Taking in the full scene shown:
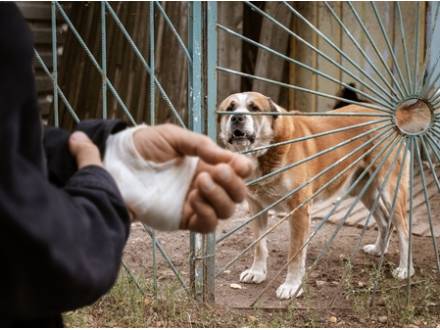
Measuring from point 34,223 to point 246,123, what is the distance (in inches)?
148

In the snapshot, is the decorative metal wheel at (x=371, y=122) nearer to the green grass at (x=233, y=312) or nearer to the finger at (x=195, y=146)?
the green grass at (x=233, y=312)

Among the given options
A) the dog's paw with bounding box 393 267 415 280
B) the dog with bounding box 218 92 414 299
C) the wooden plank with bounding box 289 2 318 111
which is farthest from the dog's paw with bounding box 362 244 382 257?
the wooden plank with bounding box 289 2 318 111

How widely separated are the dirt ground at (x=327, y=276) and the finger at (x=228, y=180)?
2.90 meters

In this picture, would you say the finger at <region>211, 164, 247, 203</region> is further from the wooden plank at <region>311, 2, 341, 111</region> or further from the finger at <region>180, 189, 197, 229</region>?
the wooden plank at <region>311, 2, 341, 111</region>

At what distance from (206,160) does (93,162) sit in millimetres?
159

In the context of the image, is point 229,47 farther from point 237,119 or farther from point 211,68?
point 211,68

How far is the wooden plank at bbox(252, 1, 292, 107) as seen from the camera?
279 inches

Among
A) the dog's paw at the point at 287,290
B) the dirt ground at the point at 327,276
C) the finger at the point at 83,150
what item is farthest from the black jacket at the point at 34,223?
the dog's paw at the point at 287,290

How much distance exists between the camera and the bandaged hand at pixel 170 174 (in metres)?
1.18

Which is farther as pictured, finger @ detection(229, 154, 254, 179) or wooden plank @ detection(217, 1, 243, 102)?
wooden plank @ detection(217, 1, 243, 102)

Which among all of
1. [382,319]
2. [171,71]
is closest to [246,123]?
[382,319]

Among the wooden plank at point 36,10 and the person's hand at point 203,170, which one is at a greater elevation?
the wooden plank at point 36,10

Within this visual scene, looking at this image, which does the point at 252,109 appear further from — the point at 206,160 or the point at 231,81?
the point at 206,160

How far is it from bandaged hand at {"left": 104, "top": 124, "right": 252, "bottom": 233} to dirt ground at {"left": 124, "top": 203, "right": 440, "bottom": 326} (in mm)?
2857
